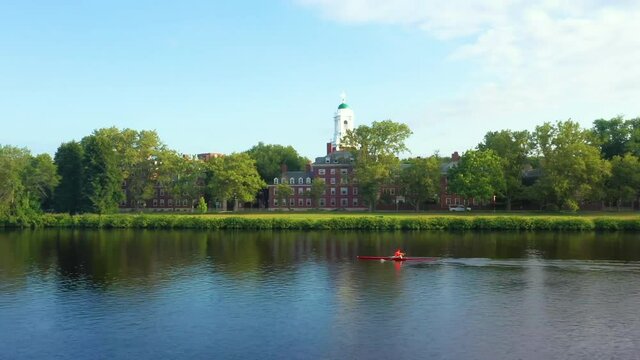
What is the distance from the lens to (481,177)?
102m

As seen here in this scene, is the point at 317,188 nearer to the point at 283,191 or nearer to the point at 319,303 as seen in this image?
the point at 283,191

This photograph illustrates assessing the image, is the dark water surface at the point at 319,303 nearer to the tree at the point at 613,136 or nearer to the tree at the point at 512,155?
the tree at the point at 512,155

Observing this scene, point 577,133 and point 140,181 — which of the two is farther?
point 140,181

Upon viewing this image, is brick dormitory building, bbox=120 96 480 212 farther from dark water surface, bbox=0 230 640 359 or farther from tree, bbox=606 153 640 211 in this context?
dark water surface, bbox=0 230 640 359

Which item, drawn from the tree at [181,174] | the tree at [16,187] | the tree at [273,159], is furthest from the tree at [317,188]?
the tree at [16,187]

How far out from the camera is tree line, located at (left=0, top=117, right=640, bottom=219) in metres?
97.7

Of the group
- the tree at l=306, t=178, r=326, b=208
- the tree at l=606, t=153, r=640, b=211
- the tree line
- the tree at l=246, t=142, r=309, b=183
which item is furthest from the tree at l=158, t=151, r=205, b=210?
the tree at l=606, t=153, r=640, b=211

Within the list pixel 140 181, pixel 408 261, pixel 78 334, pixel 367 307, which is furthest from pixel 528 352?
→ pixel 140 181

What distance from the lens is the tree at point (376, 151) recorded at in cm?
11412

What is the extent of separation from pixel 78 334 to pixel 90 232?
64706 mm

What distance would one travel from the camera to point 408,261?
53.3 metres

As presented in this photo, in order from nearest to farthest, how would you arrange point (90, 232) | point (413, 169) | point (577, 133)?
point (90, 232), point (577, 133), point (413, 169)

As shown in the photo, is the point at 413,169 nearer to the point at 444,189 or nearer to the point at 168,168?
the point at 444,189

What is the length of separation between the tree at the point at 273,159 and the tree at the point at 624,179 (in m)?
76.4
